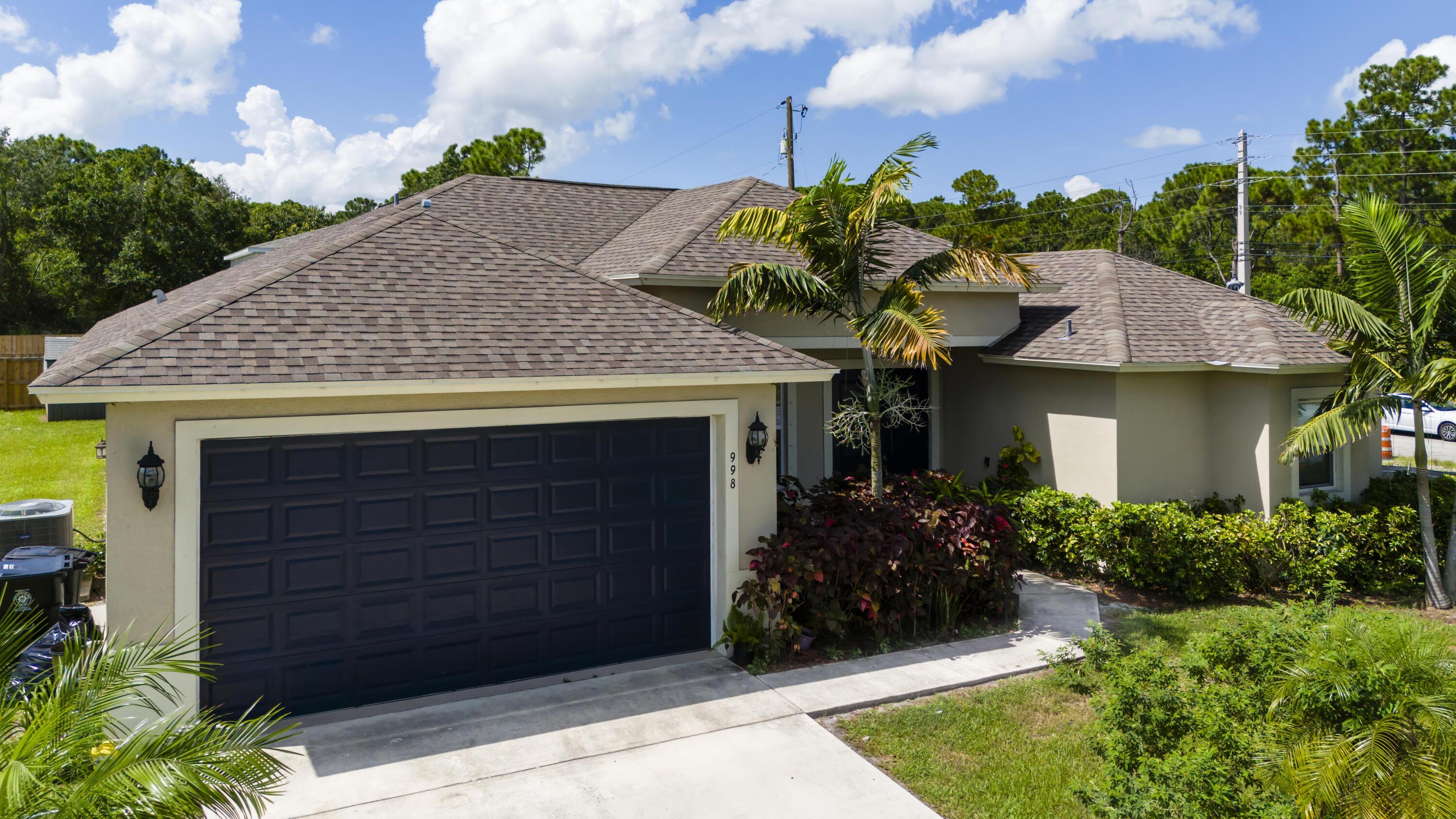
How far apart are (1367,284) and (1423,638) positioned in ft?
22.6

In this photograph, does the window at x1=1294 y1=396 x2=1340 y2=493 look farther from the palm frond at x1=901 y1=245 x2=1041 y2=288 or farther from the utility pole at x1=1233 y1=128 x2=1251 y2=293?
the utility pole at x1=1233 y1=128 x2=1251 y2=293

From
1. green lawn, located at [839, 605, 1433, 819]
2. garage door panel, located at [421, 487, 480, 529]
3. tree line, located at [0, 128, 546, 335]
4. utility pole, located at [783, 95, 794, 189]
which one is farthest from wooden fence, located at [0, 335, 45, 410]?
green lawn, located at [839, 605, 1433, 819]

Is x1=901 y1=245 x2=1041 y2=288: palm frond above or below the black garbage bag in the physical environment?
above

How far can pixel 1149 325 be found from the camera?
12375 millimetres

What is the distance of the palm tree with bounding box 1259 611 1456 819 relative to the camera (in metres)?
4.60

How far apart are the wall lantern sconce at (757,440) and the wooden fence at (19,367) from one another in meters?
30.2

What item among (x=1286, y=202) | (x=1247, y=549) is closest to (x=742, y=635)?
(x=1247, y=549)

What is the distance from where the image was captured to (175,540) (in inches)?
261

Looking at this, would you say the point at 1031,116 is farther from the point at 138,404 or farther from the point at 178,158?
the point at 178,158

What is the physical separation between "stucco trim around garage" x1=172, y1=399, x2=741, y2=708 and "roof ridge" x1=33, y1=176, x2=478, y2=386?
69 cm

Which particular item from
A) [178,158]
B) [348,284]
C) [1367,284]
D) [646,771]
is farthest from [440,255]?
[178,158]

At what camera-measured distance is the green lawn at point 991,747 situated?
233 inches

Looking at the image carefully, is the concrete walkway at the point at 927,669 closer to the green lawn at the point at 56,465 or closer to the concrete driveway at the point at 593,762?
the concrete driveway at the point at 593,762

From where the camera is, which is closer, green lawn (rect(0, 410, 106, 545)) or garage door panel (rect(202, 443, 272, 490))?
garage door panel (rect(202, 443, 272, 490))
